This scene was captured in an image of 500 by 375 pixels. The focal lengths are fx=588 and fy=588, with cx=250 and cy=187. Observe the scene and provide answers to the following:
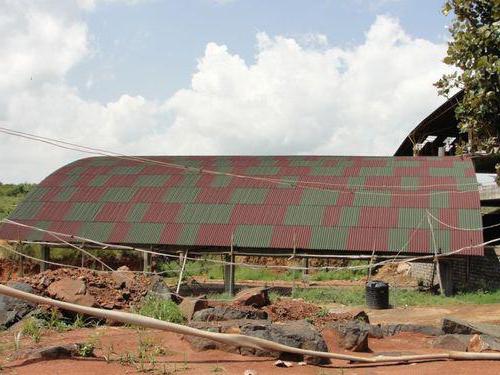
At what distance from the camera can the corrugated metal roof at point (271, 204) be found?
887 inches

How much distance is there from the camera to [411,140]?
3700cm

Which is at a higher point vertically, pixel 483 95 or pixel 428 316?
pixel 483 95

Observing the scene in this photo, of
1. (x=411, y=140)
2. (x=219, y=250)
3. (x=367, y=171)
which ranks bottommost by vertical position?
(x=219, y=250)

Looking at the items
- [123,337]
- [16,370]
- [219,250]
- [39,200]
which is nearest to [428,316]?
[219,250]

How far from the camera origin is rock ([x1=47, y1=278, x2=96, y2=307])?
12.6 meters

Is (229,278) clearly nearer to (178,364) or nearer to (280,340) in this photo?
(280,340)

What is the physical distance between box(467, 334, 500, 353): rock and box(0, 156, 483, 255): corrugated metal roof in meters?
11.6

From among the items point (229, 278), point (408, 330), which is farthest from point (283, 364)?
point (229, 278)

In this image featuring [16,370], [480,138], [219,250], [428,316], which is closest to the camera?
[16,370]

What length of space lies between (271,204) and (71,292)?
42.4ft

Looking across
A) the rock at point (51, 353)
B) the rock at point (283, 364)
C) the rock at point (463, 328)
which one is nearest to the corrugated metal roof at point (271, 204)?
the rock at point (463, 328)

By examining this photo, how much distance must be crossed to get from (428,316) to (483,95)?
910 centimetres

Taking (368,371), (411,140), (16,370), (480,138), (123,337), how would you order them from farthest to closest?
(411,140) → (480,138) → (123,337) → (368,371) → (16,370)

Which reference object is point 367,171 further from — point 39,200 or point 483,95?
point 483,95
